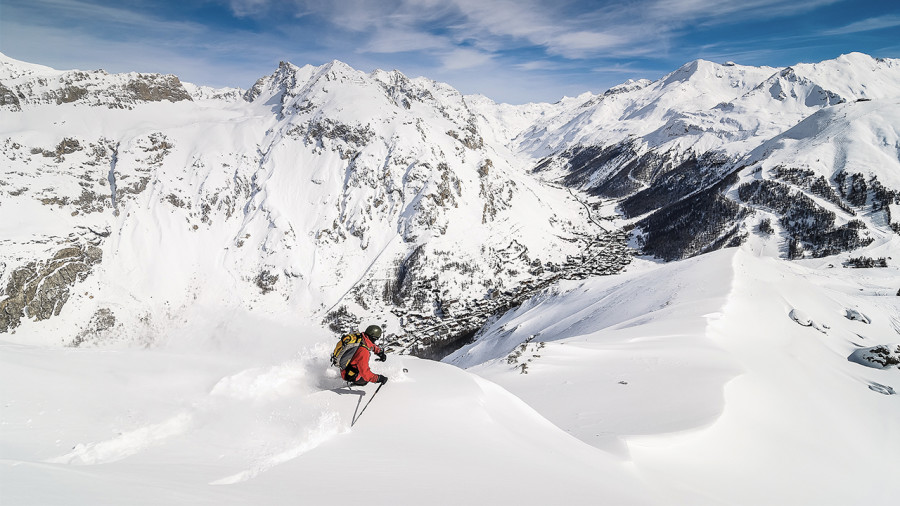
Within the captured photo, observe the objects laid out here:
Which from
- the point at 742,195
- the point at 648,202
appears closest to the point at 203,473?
the point at 742,195

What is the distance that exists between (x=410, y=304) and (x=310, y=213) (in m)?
41.7

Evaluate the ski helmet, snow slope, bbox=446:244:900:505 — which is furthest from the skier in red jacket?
snow slope, bbox=446:244:900:505

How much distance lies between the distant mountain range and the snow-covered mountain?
744mm

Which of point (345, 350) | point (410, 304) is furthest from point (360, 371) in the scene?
point (410, 304)

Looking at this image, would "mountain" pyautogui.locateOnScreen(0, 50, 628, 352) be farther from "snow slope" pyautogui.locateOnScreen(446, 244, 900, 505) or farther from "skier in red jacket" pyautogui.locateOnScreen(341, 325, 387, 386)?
"skier in red jacket" pyautogui.locateOnScreen(341, 325, 387, 386)

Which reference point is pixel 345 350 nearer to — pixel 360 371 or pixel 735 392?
pixel 360 371

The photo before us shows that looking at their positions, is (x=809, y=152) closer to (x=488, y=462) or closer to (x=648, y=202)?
(x=648, y=202)

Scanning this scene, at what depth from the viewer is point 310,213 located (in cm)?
11069

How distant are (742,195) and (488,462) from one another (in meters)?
161

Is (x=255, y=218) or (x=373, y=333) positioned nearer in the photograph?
(x=373, y=333)

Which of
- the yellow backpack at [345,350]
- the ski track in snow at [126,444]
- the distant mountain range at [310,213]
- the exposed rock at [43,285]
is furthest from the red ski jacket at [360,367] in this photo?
the exposed rock at [43,285]

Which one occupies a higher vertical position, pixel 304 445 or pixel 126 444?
pixel 126 444

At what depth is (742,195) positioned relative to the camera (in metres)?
129

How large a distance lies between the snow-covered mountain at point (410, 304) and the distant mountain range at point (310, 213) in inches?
29.3
